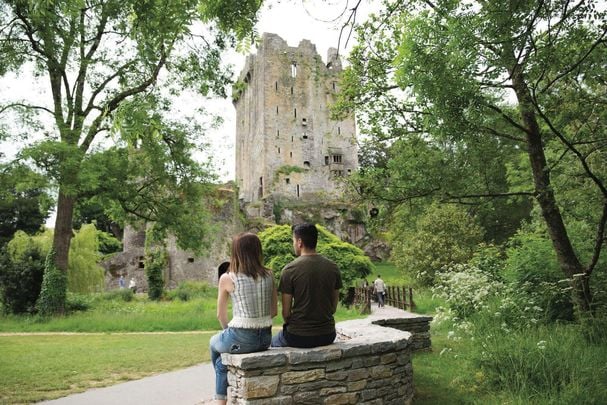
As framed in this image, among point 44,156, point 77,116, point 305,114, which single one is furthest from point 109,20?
point 305,114

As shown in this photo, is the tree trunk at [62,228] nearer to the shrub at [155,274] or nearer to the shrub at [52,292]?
the shrub at [52,292]

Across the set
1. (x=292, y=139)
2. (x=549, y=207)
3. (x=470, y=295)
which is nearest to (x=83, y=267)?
(x=470, y=295)

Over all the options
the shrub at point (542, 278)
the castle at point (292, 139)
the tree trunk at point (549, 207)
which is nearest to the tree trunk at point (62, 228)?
the shrub at point (542, 278)

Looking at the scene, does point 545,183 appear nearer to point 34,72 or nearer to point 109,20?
Answer: point 109,20

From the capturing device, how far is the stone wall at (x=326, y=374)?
13.6 ft

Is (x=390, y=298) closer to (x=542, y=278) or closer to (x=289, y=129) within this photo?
(x=542, y=278)

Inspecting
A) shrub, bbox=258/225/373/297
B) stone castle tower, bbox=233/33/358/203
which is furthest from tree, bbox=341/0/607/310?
stone castle tower, bbox=233/33/358/203

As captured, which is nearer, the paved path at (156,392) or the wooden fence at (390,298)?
the paved path at (156,392)

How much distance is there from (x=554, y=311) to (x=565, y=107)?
3356mm

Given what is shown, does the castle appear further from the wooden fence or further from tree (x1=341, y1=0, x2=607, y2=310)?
tree (x1=341, y1=0, x2=607, y2=310)

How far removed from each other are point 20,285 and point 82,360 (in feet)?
37.8

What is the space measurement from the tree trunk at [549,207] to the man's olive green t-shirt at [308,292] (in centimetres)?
395

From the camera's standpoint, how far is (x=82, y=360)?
8555mm

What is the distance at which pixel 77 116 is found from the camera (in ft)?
57.3
